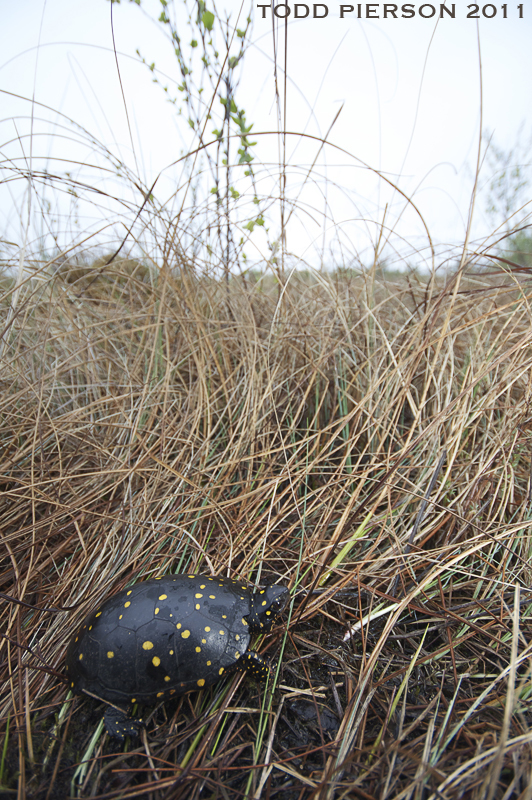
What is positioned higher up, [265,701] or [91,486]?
[91,486]

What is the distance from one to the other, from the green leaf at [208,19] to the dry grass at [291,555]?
113 centimetres

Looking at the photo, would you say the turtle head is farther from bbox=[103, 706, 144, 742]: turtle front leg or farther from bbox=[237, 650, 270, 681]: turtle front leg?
bbox=[103, 706, 144, 742]: turtle front leg

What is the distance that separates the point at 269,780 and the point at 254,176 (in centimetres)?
239

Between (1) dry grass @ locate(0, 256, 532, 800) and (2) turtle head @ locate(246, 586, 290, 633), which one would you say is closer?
(1) dry grass @ locate(0, 256, 532, 800)

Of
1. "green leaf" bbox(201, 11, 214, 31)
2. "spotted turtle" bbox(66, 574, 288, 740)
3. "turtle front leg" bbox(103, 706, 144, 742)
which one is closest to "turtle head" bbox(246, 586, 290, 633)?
"spotted turtle" bbox(66, 574, 288, 740)

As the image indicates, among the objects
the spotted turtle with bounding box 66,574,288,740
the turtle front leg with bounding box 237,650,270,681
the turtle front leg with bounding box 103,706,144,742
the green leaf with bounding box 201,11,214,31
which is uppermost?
the green leaf with bounding box 201,11,214,31

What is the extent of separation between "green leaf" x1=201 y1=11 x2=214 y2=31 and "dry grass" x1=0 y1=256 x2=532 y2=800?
113cm

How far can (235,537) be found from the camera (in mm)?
1367

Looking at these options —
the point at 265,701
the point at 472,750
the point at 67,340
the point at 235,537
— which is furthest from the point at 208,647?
the point at 67,340

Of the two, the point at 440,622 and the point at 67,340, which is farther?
the point at 67,340

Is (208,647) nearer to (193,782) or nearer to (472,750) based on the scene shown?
(193,782)

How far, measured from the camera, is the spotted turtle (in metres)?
0.93

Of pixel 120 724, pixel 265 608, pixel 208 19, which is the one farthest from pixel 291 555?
pixel 208 19

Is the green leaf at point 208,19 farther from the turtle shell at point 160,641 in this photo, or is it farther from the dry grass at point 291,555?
the turtle shell at point 160,641
